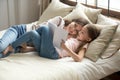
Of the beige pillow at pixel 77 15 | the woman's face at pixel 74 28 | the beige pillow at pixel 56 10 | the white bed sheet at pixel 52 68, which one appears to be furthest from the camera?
the beige pillow at pixel 56 10

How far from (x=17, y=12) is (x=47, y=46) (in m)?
1.46

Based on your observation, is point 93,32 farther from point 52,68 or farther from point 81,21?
point 52,68

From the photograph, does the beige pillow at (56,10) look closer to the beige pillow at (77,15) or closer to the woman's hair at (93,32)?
the beige pillow at (77,15)

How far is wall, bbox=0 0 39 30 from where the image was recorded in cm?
306

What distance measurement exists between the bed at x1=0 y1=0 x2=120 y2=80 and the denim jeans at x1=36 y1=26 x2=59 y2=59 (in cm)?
5

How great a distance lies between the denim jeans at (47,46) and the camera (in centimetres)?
189

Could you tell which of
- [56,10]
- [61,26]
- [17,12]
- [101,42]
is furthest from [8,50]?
A: [17,12]

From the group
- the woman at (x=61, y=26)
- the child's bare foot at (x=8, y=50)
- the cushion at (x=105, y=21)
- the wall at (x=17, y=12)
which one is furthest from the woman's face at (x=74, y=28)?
the wall at (x=17, y=12)

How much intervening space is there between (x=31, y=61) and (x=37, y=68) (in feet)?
0.42

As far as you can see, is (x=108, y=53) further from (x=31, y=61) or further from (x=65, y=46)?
(x=31, y=61)

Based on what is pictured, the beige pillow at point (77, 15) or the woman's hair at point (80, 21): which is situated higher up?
the beige pillow at point (77, 15)

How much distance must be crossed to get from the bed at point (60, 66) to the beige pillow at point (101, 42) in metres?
0.01

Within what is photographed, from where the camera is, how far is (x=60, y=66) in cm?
176

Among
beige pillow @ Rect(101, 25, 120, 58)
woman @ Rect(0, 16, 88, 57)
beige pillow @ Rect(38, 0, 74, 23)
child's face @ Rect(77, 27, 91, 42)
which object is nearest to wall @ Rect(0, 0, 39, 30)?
beige pillow @ Rect(38, 0, 74, 23)
